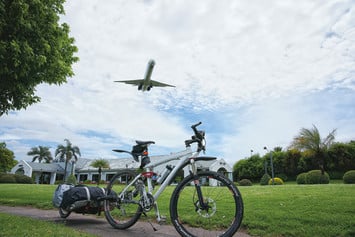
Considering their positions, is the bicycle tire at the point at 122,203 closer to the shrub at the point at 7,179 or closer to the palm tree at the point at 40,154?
the shrub at the point at 7,179

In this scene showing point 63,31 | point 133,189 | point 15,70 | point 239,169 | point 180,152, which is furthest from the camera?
point 239,169

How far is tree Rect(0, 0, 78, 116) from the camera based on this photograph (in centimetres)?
738

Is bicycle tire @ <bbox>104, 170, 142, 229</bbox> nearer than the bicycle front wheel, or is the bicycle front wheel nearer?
the bicycle front wheel

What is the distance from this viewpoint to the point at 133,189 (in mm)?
4742

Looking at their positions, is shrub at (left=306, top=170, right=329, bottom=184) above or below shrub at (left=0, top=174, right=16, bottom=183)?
below

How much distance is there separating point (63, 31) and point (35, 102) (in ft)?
9.29

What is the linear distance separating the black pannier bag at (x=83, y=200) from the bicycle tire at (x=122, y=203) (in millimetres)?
178

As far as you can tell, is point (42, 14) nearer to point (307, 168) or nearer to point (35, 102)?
point (35, 102)

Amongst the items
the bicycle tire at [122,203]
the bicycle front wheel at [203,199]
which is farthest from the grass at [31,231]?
the bicycle front wheel at [203,199]

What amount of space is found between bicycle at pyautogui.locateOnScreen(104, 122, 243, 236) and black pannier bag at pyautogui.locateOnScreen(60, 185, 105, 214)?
182mm

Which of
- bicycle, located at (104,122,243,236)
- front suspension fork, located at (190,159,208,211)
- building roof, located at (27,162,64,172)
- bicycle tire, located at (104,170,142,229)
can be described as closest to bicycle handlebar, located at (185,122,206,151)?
bicycle, located at (104,122,243,236)

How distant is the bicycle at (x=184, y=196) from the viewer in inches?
141

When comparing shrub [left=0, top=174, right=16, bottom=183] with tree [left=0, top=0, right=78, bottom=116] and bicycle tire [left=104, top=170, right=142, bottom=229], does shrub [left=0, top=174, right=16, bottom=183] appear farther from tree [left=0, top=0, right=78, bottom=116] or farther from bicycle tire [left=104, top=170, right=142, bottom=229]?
bicycle tire [left=104, top=170, right=142, bottom=229]

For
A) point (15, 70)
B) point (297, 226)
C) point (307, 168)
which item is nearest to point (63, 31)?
point (15, 70)
